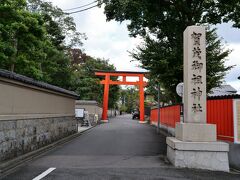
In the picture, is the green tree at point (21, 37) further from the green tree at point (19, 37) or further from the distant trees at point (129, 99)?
the distant trees at point (129, 99)

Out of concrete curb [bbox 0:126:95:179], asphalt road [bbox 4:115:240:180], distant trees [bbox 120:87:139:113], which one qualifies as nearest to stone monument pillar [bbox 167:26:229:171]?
asphalt road [bbox 4:115:240:180]

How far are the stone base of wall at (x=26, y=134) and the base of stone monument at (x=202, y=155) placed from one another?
493 cm

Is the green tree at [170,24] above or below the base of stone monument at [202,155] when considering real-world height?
above

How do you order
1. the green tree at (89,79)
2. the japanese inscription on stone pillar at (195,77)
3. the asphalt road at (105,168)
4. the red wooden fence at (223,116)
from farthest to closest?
the green tree at (89,79)
the red wooden fence at (223,116)
the japanese inscription on stone pillar at (195,77)
the asphalt road at (105,168)

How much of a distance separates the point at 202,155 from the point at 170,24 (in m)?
12.1

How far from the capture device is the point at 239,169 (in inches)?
361

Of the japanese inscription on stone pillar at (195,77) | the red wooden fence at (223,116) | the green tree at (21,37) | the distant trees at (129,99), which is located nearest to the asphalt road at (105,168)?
the japanese inscription on stone pillar at (195,77)

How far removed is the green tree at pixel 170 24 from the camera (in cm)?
1569

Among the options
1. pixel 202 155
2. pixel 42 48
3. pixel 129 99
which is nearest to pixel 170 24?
pixel 42 48

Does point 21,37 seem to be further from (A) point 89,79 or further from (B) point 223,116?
(A) point 89,79

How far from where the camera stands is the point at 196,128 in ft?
29.3

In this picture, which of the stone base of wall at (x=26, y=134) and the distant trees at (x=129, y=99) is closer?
the stone base of wall at (x=26, y=134)

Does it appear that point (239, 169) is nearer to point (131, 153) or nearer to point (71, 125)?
point (131, 153)

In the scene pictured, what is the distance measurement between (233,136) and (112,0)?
9.12 metres
